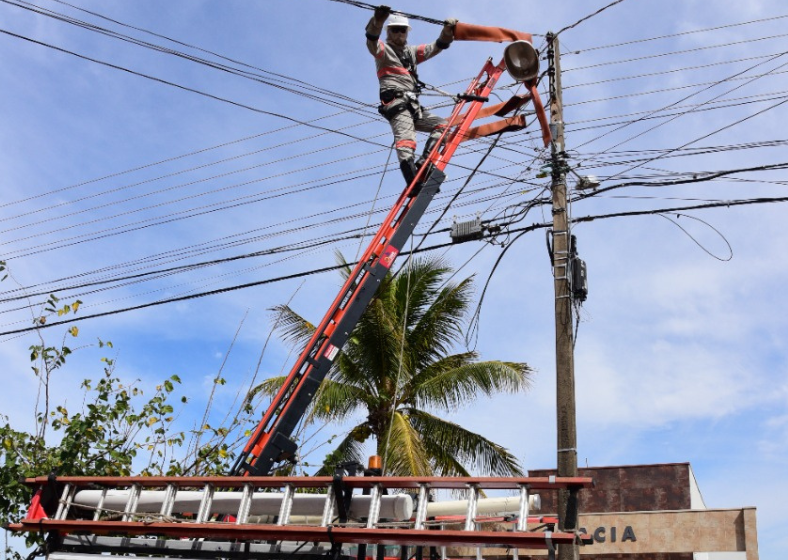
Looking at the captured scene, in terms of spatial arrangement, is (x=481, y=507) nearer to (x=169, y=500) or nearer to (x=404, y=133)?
(x=169, y=500)

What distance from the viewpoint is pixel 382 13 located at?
1112 cm

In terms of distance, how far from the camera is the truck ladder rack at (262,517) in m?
6.61

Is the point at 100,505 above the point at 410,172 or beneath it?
beneath

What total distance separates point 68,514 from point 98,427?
20.0ft

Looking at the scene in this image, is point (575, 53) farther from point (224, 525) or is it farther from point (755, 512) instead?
point (755, 512)

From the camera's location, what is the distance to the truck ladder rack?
21.7 ft

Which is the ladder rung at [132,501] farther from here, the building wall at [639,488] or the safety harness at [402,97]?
the building wall at [639,488]

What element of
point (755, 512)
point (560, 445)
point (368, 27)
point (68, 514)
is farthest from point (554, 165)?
point (755, 512)

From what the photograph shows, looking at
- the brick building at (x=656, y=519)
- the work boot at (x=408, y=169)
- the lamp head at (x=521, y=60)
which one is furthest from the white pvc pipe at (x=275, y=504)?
the brick building at (x=656, y=519)

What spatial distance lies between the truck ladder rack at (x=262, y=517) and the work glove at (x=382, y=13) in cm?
621

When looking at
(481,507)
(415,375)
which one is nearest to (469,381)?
(415,375)

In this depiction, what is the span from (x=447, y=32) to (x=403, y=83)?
0.93 meters

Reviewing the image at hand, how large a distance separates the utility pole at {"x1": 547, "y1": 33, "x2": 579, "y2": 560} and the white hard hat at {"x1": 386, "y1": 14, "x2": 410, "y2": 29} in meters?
2.93

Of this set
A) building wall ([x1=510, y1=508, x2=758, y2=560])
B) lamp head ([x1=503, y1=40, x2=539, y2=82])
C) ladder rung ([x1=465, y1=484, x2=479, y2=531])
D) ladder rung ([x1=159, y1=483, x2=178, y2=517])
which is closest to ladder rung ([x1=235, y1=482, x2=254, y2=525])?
ladder rung ([x1=159, y1=483, x2=178, y2=517])
